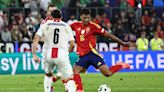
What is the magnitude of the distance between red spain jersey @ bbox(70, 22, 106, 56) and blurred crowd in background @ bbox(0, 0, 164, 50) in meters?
13.4

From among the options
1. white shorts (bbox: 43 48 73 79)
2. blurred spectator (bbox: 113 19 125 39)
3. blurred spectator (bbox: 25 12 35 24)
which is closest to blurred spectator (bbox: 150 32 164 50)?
blurred spectator (bbox: 113 19 125 39)

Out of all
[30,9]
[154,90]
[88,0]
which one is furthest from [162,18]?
[154,90]

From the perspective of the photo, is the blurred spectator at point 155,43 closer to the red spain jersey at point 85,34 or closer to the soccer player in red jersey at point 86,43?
the soccer player in red jersey at point 86,43

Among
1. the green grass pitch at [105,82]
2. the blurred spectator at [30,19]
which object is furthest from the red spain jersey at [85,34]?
the blurred spectator at [30,19]

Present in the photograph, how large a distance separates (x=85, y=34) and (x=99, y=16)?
15.1m

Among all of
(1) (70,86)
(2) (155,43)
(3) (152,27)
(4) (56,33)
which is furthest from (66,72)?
(3) (152,27)

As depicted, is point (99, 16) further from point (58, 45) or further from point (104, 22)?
point (58, 45)

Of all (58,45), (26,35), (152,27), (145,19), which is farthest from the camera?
(145,19)

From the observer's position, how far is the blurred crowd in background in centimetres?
3066

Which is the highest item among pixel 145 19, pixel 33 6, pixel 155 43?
pixel 33 6

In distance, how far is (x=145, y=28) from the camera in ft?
105

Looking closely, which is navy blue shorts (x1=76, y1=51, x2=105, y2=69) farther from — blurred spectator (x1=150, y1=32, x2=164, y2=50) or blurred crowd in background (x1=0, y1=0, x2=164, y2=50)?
blurred spectator (x1=150, y1=32, x2=164, y2=50)

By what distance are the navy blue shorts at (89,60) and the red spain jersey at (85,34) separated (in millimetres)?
105

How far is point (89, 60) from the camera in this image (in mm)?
16984
